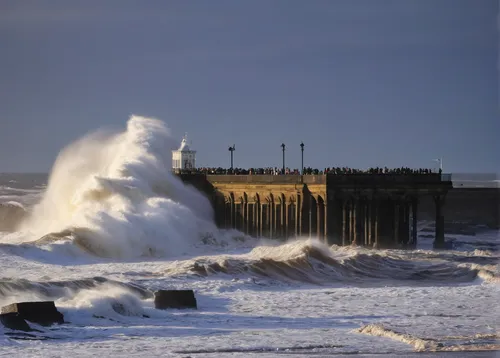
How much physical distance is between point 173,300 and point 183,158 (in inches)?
1581

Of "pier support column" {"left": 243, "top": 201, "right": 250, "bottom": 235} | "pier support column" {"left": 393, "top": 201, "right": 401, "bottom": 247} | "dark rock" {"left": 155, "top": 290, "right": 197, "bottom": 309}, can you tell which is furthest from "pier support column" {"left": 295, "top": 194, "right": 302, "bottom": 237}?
"dark rock" {"left": 155, "top": 290, "right": 197, "bottom": 309}

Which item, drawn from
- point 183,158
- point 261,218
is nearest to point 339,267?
point 261,218

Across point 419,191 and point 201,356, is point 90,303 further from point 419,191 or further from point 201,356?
point 419,191

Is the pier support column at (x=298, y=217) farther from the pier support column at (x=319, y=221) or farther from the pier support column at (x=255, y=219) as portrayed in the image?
the pier support column at (x=255, y=219)

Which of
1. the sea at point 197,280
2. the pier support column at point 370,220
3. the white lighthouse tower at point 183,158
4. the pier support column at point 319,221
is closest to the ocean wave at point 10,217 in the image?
the sea at point 197,280

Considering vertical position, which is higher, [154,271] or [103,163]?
[103,163]

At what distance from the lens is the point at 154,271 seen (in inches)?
1736

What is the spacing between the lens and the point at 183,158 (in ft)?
243

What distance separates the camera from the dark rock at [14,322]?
29734mm

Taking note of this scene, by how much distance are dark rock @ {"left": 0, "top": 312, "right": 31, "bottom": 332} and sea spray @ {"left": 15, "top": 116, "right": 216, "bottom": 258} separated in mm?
21539

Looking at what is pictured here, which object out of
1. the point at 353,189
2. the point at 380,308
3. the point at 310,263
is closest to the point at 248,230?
the point at 353,189

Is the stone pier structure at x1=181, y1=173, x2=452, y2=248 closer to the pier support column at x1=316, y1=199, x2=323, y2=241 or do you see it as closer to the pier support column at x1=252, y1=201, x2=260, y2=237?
the pier support column at x1=316, y1=199, x2=323, y2=241

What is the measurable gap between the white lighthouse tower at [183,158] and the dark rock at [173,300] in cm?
3796

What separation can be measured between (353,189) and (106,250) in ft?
37.7
